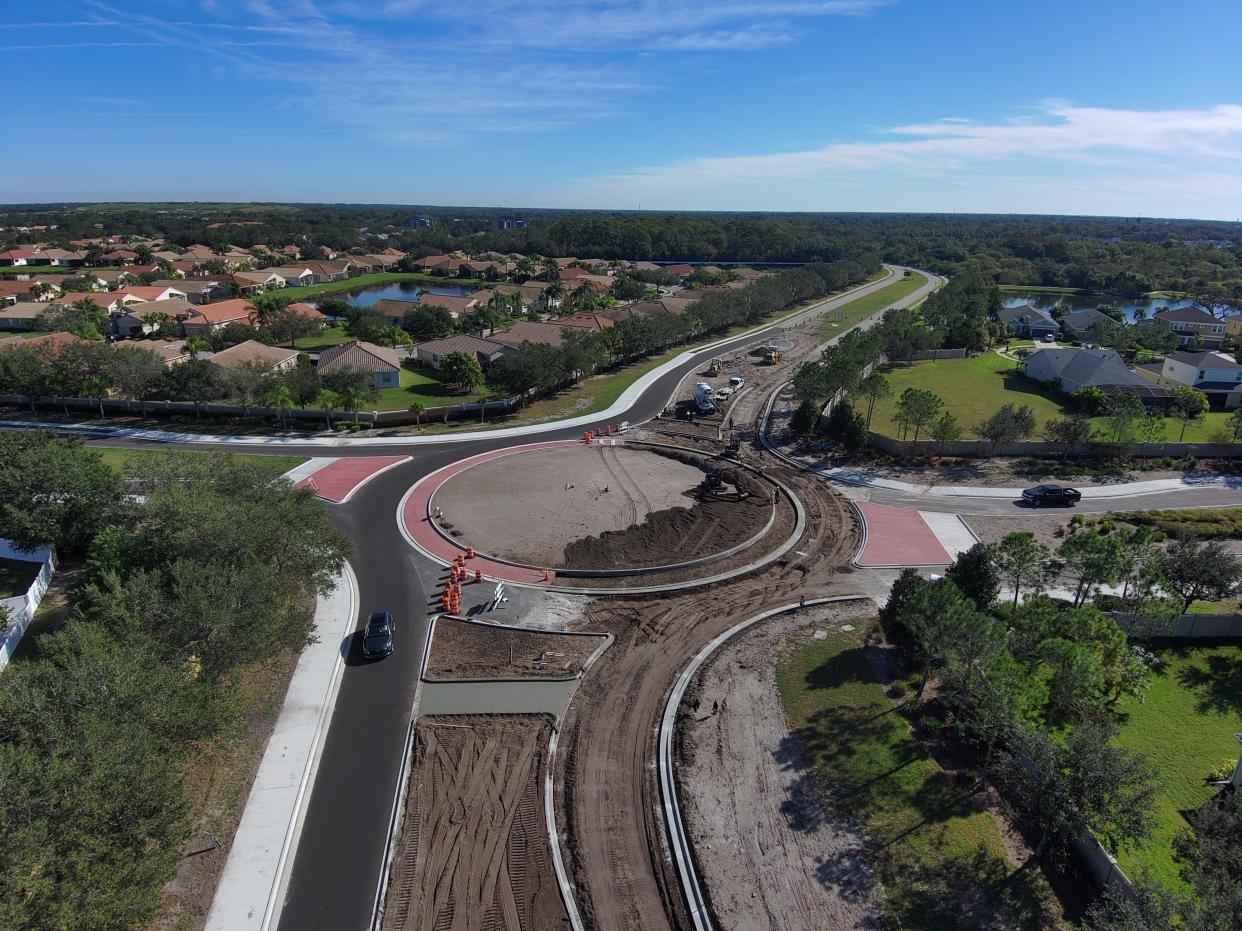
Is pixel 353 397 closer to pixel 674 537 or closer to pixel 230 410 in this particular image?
pixel 230 410

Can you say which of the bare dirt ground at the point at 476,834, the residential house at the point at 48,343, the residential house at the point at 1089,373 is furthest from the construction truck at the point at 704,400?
the residential house at the point at 48,343

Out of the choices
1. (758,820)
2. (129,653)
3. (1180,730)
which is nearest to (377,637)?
(129,653)

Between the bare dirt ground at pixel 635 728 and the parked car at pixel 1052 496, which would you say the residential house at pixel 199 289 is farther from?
the parked car at pixel 1052 496

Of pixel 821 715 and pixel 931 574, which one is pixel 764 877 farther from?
pixel 931 574

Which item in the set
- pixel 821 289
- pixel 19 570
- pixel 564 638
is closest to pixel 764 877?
pixel 564 638

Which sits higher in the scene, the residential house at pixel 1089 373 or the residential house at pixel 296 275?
the residential house at pixel 296 275

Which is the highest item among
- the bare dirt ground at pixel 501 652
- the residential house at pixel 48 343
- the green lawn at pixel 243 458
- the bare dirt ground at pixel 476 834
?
the residential house at pixel 48 343
